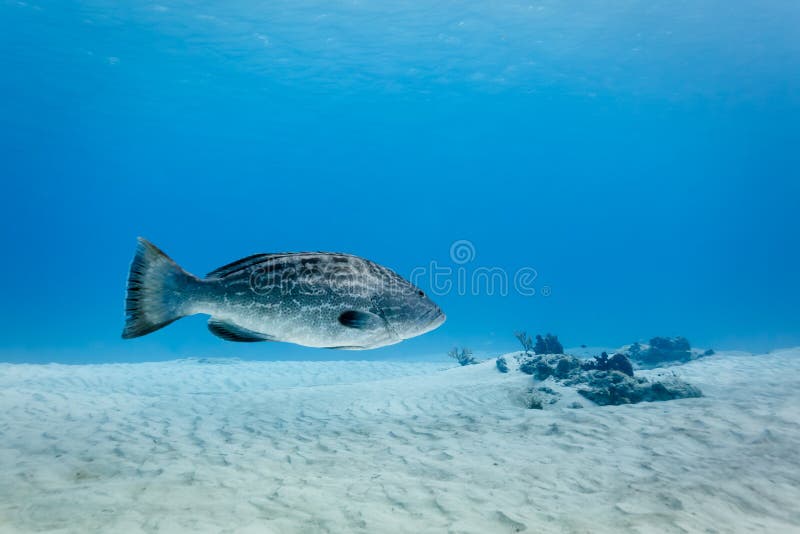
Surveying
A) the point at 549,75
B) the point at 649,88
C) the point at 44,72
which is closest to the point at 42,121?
the point at 44,72

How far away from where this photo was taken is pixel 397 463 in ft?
18.4

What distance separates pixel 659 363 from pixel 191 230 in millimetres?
133349

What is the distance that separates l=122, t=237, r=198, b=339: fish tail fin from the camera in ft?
4.99

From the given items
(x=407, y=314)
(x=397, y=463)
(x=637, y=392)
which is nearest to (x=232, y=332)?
(x=407, y=314)

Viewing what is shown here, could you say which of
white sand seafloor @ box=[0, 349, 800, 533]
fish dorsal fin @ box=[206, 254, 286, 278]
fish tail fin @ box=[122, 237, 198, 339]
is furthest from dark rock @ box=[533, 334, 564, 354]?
fish tail fin @ box=[122, 237, 198, 339]

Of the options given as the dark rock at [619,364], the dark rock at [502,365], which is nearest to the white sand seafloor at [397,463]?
the dark rock at [619,364]

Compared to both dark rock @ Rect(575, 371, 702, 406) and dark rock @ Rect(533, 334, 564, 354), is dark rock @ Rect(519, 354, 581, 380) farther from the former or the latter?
dark rock @ Rect(533, 334, 564, 354)

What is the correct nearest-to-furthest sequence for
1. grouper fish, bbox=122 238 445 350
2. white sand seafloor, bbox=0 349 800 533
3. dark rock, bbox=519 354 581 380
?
grouper fish, bbox=122 238 445 350
white sand seafloor, bbox=0 349 800 533
dark rock, bbox=519 354 581 380

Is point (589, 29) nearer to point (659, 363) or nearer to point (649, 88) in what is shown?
point (649, 88)

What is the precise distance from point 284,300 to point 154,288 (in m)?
0.52

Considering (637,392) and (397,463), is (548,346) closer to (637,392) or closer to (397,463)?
(637,392)

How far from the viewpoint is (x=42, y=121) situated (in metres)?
54.5

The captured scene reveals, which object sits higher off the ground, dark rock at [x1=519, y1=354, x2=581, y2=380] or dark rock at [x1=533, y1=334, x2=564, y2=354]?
dark rock at [x1=533, y1=334, x2=564, y2=354]

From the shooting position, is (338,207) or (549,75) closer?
(549,75)
